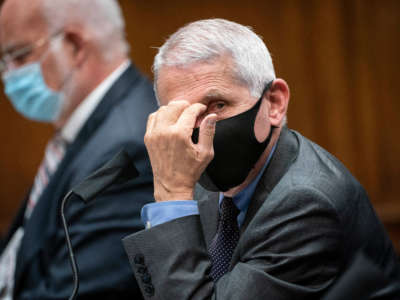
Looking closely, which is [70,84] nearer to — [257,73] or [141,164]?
[141,164]

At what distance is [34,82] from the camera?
2.12 metres

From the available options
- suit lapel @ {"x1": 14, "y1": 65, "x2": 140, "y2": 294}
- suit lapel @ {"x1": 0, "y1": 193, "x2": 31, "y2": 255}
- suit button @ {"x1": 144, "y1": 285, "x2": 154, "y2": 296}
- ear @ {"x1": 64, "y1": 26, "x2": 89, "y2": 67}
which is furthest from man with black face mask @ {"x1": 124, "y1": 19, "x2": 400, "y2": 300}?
suit lapel @ {"x1": 0, "y1": 193, "x2": 31, "y2": 255}

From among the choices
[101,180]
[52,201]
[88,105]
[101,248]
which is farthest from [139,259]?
[88,105]

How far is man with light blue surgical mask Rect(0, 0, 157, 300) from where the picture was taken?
1641 millimetres

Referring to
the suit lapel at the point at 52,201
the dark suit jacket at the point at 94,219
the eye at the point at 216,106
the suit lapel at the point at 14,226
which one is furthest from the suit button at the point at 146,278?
the suit lapel at the point at 14,226

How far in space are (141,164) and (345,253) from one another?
814 millimetres

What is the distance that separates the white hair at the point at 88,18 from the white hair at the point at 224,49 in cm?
95

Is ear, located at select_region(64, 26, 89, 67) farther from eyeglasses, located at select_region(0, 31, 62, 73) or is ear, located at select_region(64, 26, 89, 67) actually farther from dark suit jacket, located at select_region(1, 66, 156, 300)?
dark suit jacket, located at select_region(1, 66, 156, 300)

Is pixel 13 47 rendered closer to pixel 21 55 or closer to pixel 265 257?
pixel 21 55

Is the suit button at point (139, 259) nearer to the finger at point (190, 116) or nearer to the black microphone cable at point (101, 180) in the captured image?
the black microphone cable at point (101, 180)

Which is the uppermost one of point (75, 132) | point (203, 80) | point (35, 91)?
point (203, 80)

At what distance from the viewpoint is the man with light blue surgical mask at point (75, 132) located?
1641mm

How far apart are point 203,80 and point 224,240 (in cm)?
35

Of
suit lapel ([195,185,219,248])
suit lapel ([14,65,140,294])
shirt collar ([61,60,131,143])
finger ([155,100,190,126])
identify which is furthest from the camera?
shirt collar ([61,60,131,143])
